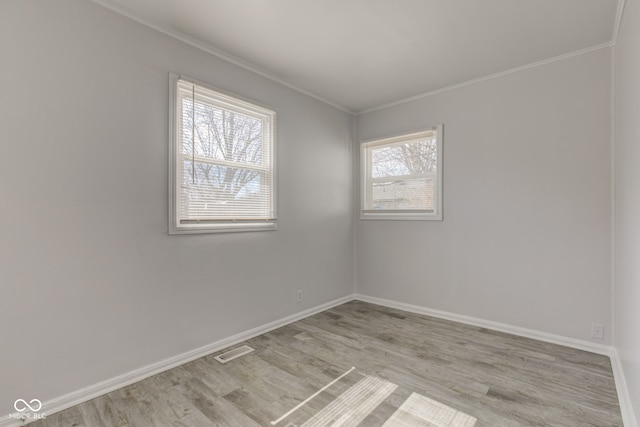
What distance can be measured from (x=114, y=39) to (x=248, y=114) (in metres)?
1.15

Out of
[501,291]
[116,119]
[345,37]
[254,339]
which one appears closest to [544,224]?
[501,291]

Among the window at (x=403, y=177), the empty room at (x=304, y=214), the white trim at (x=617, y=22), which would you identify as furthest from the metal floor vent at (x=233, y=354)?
the white trim at (x=617, y=22)

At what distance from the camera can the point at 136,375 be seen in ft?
7.25

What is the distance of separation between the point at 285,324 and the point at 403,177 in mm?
2225

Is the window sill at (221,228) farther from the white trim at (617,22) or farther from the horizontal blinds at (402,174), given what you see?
the white trim at (617,22)

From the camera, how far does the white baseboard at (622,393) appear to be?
1723 millimetres

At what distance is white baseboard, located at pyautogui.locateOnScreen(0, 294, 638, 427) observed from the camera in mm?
1873

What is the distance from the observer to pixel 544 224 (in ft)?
9.49

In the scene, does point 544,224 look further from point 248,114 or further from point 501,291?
point 248,114

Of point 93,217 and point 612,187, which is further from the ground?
point 612,187

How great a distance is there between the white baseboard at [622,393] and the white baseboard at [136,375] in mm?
2613

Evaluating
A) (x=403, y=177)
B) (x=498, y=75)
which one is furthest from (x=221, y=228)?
(x=498, y=75)

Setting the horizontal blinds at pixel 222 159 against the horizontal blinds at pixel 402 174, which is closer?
the horizontal blinds at pixel 222 159

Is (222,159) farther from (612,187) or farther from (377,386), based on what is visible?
(612,187)
